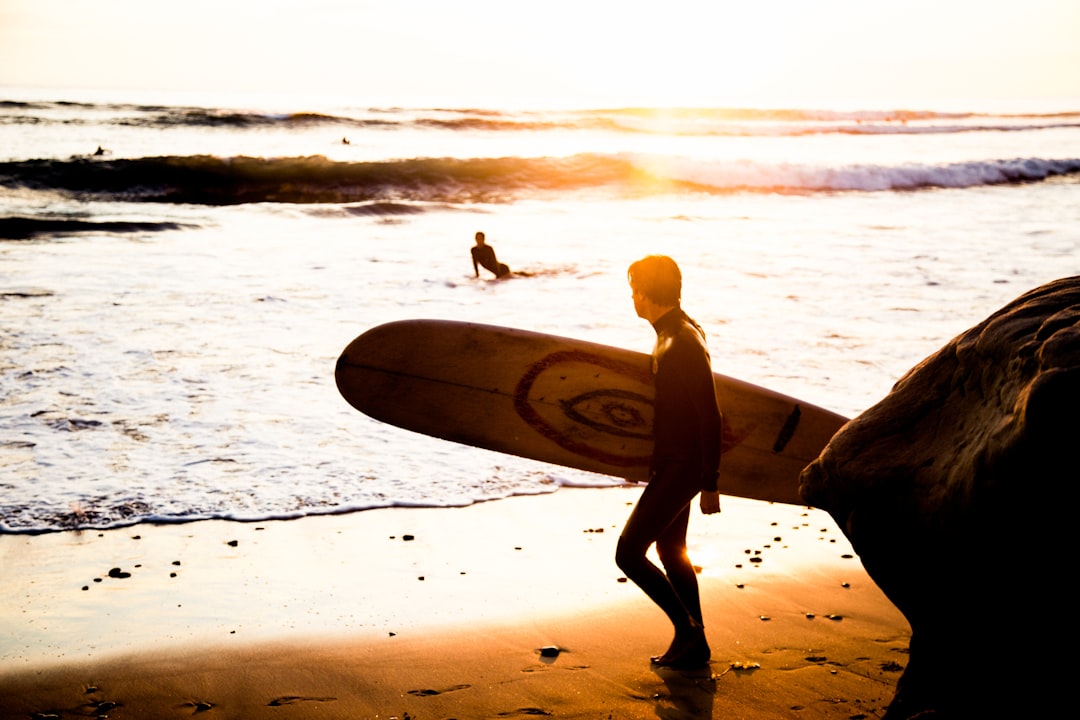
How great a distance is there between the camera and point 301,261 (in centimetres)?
1525

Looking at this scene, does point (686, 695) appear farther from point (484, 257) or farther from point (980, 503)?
point (484, 257)

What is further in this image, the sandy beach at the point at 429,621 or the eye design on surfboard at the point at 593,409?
→ the eye design on surfboard at the point at 593,409

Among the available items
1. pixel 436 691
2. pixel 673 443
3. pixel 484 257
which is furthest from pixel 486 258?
pixel 436 691

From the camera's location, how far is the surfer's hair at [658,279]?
12.5 feet

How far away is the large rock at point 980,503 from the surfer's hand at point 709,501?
0.64 metres

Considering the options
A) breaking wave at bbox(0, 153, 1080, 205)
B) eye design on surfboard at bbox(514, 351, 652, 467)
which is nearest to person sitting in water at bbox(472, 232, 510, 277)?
eye design on surfboard at bbox(514, 351, 652, 467)

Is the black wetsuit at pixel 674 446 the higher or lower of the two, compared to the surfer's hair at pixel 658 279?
lower

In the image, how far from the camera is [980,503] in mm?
2506

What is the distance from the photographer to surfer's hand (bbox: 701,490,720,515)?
3.75 m

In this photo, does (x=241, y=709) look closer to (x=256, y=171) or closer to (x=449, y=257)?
(x=449, y=257)

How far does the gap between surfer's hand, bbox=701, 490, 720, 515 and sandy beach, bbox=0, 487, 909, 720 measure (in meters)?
0.66

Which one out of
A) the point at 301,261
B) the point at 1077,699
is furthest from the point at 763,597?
the point at 301,261

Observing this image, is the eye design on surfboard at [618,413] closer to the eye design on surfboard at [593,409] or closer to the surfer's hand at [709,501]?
the eye design on surfboard at [593,409]

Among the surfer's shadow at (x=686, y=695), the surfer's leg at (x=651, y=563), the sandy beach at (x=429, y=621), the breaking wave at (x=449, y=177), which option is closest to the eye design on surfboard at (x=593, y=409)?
the sandy beach at (x=429, y=621)
